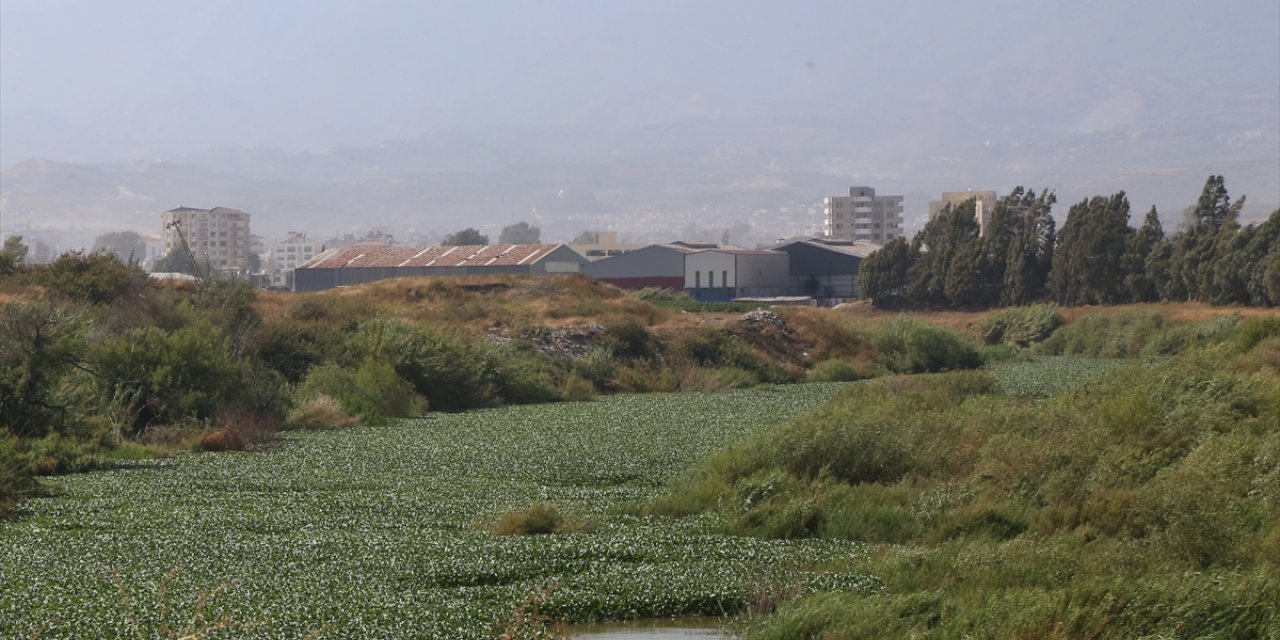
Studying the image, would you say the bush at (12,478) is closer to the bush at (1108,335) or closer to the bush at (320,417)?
the bush at (320,417)

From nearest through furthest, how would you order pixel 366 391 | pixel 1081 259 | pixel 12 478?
pixel 12 478
pixel 366 391
pixel 1081 259

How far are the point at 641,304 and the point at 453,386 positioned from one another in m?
20.8

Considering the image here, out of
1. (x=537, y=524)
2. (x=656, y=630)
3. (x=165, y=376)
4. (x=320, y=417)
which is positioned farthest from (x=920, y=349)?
(x=656, y=630)

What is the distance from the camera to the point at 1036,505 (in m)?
19.4

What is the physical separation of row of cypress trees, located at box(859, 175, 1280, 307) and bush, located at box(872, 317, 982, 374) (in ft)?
58.6

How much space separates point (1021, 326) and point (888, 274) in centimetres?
2297

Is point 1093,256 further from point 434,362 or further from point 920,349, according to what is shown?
point 434,362

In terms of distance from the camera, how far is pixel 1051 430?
78.2 feet

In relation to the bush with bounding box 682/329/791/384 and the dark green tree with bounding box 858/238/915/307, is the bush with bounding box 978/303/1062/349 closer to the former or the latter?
the dark green tree with bounding box 858/238/915/307

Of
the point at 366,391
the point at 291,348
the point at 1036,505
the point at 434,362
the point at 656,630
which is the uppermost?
the point at 291,348

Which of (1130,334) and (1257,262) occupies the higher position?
(1257,262)

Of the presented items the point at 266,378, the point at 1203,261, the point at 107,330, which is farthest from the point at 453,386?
the point at 1203,261

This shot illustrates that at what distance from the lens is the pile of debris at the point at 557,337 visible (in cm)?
5044

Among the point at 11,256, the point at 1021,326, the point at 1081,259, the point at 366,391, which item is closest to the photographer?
the point at 366,391
